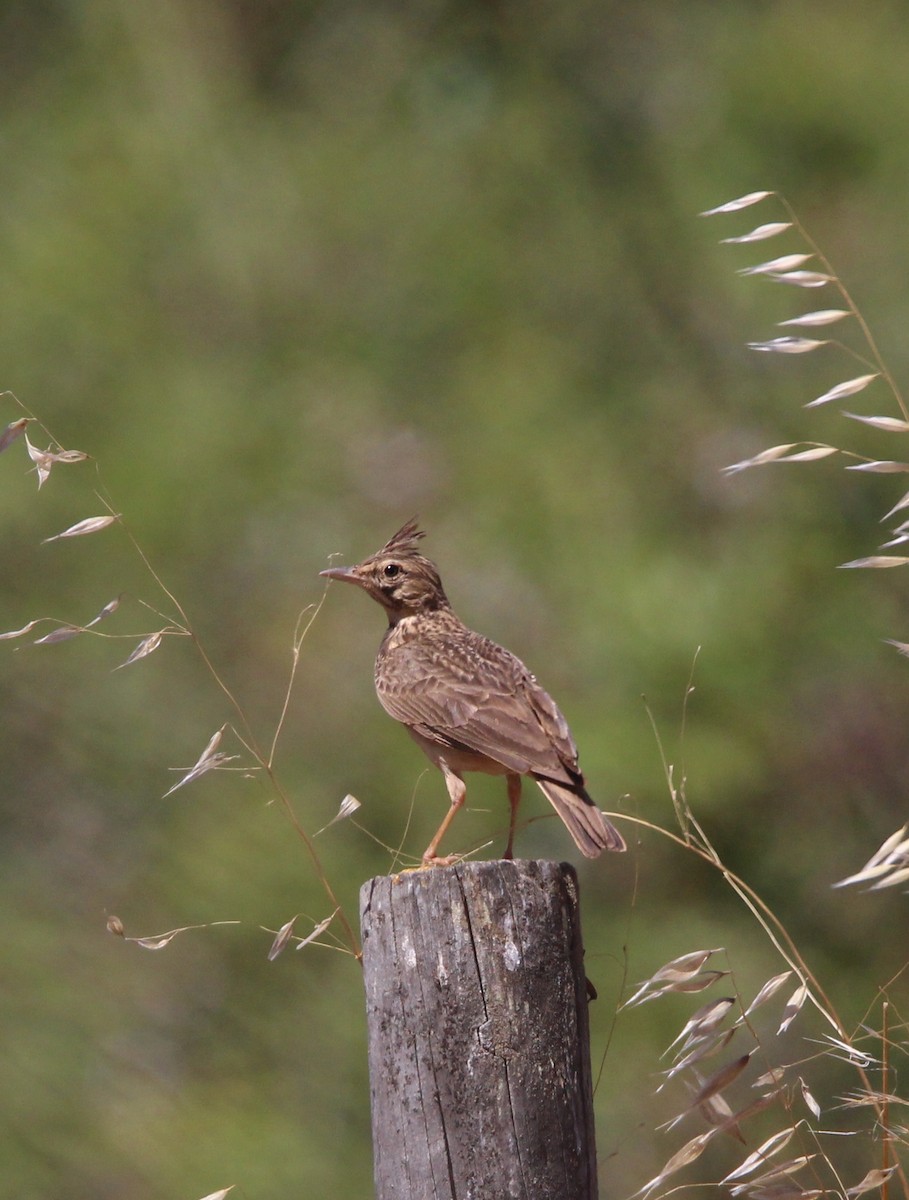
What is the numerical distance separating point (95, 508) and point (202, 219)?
261 centimetres

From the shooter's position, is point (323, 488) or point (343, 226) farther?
point (343, 226)

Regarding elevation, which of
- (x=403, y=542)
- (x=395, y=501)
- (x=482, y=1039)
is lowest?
(x=395, y=501)

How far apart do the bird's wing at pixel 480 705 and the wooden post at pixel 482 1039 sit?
4.37 feet

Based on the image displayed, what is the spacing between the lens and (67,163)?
12008 mm

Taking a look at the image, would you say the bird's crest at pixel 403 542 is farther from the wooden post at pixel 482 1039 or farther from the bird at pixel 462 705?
the wooden post at pixel 482 1039

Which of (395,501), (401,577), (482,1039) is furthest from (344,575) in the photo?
(395,501)

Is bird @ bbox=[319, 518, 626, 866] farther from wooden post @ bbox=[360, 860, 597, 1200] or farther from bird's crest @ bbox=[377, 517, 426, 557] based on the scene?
wooden post @ bbox=[360, 860, 597, 1200]

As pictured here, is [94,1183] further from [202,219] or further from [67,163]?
[67,163]

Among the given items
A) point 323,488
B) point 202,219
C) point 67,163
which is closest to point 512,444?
point 323,488

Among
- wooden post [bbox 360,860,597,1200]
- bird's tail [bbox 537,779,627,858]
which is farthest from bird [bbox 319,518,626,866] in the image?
wooden post [bbox 360,860,597,1200]

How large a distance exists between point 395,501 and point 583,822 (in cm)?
587

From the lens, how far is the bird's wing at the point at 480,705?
460 cm

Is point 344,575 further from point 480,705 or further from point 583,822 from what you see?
point 583,822

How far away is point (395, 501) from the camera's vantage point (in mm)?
9977
